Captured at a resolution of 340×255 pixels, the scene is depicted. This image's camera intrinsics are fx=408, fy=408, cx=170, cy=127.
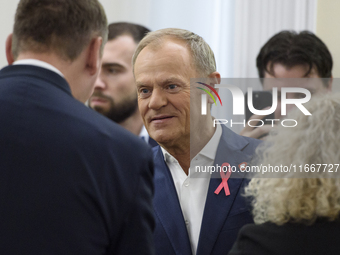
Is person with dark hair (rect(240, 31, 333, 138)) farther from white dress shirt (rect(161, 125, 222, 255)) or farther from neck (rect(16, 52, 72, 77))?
neck (rect(16, 52, 72, 77))

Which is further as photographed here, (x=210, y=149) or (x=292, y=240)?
(x=210, y=149)

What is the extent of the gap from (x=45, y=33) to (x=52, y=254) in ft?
1.82

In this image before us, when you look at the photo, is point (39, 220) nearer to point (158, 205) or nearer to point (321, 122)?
point (158, 205)

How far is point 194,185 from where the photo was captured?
63.6 inches

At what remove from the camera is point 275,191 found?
1.15 metres

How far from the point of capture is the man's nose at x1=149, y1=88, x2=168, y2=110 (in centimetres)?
162

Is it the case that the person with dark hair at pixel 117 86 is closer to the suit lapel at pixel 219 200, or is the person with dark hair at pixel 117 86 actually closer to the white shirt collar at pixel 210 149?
the white shirt collar at pixel 210 149

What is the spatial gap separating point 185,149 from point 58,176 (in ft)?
2.59

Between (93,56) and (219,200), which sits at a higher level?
(93,56)

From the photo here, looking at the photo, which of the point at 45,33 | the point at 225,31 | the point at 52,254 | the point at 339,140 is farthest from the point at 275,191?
the point at 225,31

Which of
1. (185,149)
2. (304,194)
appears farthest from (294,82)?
(304,194)

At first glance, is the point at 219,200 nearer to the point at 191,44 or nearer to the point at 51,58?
the point at 191,44

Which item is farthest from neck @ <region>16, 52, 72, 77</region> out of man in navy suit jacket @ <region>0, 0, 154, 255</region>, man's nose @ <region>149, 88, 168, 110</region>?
man's nose @ <region>149, 88, 168, 110</region>

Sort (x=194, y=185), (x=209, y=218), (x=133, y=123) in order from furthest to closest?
(x=133, y=123) < (x=194, y=185) < (x=209, y=218)
